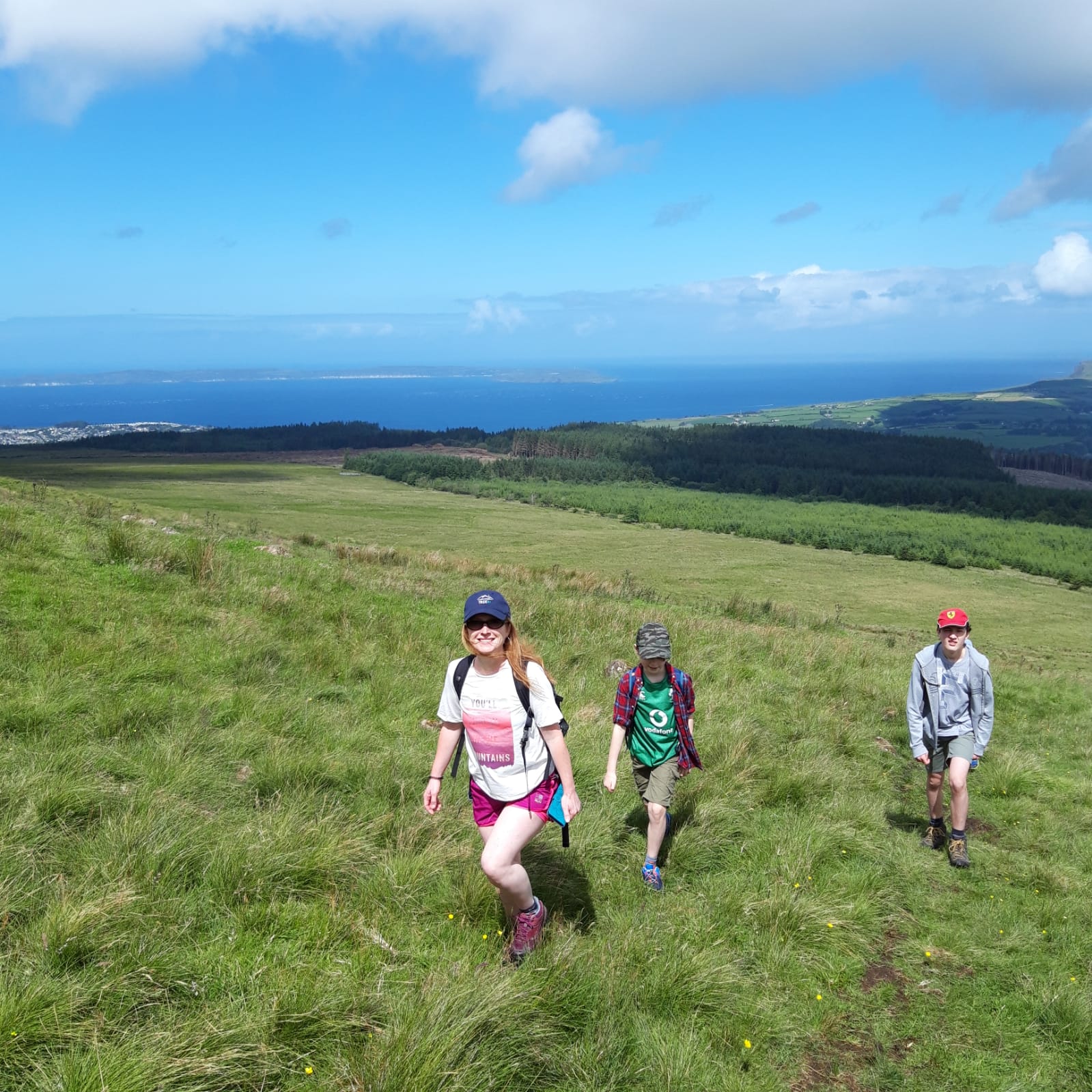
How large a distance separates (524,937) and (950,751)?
4.26m

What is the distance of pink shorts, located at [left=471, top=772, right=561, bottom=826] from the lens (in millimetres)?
3926

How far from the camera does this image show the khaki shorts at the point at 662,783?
5.36 meters

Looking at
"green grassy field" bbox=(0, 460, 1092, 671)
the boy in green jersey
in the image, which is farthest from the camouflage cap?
"green grassy field" bbox=(0, 460, 1092, 671)

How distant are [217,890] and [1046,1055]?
4162 millimetres

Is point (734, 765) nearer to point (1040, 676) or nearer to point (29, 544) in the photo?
point (29, 544)

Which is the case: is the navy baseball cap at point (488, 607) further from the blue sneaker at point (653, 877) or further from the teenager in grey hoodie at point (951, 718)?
the teenager in grey hoodie at point (951, 718)

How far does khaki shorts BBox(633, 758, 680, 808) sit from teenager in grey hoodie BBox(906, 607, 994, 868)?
2.31 meters

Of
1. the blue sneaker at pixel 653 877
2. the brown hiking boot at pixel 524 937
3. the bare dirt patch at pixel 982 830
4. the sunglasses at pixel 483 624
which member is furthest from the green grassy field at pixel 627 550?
the brown hiking boot at pixel 524 937

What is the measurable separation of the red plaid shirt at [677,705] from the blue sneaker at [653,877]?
2.02 feet

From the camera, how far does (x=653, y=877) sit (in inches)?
203

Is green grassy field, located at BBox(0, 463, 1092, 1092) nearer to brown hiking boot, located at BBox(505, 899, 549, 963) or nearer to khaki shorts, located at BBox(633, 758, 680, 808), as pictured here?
brown hiking boot, located at BBox(505, 899, 549, 963)

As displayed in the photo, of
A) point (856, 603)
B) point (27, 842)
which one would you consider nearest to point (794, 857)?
point (27, 842)

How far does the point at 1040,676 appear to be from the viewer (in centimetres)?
1603

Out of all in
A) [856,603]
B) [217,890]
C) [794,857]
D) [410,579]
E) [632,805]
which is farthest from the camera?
[856,603]
